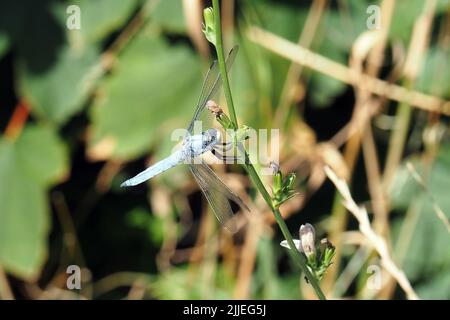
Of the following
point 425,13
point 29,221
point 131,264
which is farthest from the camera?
point 131,264

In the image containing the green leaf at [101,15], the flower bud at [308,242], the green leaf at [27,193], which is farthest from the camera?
the green leaf at [27,193]

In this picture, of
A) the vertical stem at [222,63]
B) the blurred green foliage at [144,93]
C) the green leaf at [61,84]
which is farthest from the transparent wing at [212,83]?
the green leaf at [61,84]

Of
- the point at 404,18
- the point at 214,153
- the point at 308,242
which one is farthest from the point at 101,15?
the point at 308,242

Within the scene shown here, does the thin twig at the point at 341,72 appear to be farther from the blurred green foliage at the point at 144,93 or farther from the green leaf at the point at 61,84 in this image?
the green leaf at the point at 61,84

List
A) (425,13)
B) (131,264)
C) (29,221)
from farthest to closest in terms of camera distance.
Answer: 1. (131,264)
2. (29,221)
3. (425,13)

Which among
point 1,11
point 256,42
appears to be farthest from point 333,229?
point 1,11

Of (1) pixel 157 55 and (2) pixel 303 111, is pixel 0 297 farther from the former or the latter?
(2) pixel 303 111

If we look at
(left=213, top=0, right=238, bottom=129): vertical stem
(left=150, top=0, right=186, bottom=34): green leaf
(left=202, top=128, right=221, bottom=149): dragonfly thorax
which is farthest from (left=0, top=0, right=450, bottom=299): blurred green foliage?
(left=213, top=0, right=238, bottom=129): vertical stem
